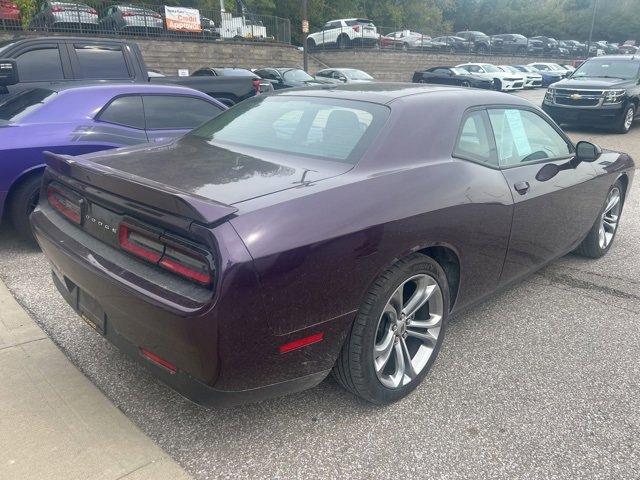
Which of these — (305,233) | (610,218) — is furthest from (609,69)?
(305,233)

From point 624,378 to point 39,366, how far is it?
3190 millimetres

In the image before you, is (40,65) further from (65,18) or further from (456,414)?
(65,18)

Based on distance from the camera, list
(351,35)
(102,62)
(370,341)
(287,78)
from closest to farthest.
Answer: (370,341) → (102,62) → (287,78) → (351,35)

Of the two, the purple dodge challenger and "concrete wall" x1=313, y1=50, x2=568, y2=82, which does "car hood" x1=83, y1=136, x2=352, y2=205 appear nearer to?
the purple dodge challenger

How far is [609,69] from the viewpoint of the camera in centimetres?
1328

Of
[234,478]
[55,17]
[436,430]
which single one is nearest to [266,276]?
[234,478]

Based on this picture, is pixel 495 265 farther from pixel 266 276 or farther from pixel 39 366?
pixel 39 366

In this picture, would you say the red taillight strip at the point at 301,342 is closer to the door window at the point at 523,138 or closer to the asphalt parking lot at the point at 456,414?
the asphalt parking lot at the point at 456,414

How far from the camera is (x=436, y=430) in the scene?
243 centimetres

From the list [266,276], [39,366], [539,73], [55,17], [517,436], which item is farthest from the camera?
[539,73]

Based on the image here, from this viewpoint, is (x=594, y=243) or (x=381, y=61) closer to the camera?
(x=594, y=243)

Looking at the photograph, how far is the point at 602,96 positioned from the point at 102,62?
10880 mm

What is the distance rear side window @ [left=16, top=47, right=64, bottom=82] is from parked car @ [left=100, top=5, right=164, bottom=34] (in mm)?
16221

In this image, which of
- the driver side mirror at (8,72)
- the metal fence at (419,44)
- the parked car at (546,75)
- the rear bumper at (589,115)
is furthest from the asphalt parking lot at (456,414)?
the metal fence at (419,44)
